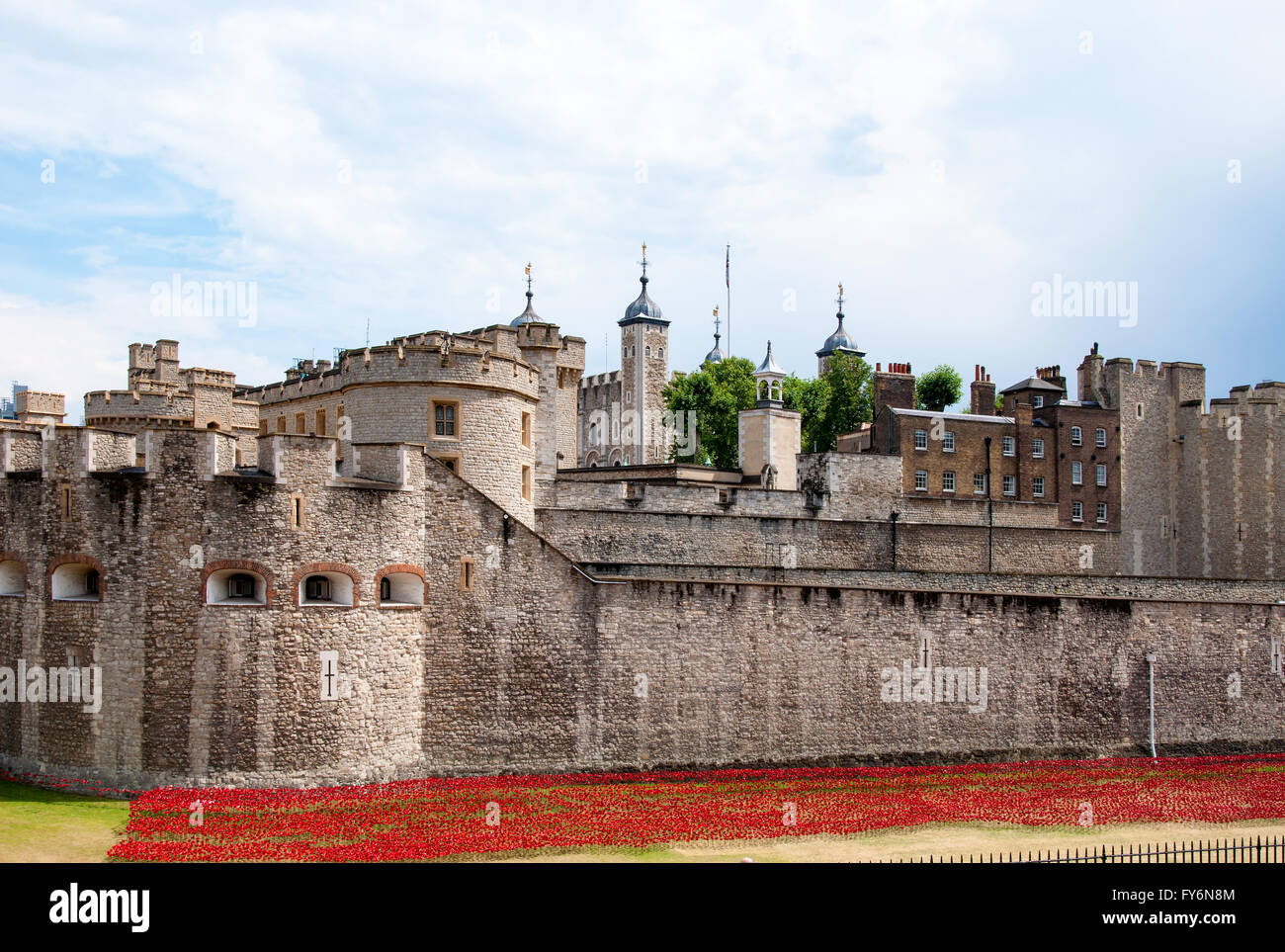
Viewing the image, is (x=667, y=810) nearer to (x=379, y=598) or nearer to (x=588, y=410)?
(x=379, y=598)

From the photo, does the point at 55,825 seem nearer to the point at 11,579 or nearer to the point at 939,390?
the point at 11,579

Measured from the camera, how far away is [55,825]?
83.5ft

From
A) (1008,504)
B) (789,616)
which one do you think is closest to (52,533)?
(789,616)

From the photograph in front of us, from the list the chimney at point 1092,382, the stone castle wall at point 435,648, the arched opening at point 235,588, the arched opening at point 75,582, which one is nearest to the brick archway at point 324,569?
the stone castle wall at point 435,648

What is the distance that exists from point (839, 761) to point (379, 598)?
511 inches

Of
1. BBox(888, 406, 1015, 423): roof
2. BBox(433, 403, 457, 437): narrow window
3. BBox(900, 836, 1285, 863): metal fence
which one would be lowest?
BBox(900, 836, 1285, 863): metal fence

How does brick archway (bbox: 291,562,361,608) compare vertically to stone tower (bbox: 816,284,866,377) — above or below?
below

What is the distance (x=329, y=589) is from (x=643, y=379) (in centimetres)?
7981

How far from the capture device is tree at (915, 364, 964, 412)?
76125mm

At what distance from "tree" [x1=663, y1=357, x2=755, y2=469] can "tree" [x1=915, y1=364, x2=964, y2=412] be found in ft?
33.1

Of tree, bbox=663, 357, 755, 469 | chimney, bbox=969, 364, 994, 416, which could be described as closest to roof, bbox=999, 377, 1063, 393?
chimney, bbox=969, 364, 994, 416

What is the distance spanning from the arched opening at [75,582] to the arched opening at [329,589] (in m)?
4.52

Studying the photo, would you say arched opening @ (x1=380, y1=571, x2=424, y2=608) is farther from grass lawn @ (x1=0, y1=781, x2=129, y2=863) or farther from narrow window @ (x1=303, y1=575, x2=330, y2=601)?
grass lawn @ (x1=0, y1=781, x2=129, y2=863)

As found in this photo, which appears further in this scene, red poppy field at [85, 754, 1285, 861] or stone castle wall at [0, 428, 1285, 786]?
stone castle wall at [0, 428, 1285, 786]
